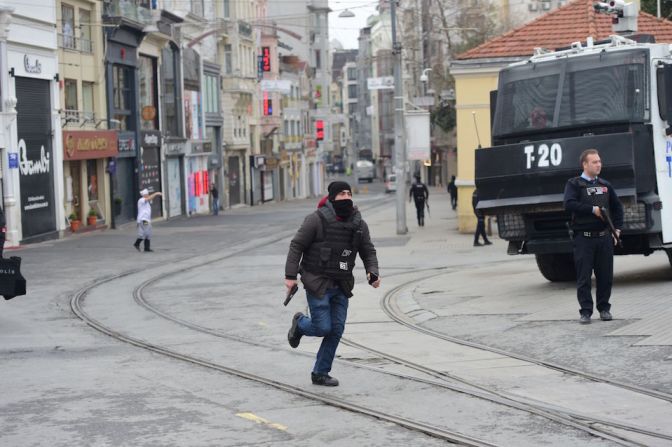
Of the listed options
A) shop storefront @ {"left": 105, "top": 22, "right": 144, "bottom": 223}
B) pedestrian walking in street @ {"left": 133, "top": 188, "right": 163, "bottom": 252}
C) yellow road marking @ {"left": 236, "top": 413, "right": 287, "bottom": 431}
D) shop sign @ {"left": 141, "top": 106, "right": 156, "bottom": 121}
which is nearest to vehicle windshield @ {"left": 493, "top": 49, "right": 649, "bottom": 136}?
yellow road marking @ {"left": 236, "top": 413, "right": 287, "bottom": 431}

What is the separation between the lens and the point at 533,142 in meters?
18.2

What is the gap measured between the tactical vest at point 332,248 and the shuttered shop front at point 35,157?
97.5 feet

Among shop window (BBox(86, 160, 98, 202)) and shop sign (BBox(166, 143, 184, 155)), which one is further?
shop sign (BBox(166, 143, 184, 155))

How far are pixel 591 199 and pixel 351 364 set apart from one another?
11.6ft

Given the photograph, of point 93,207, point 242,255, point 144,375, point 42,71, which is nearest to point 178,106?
point 93,207

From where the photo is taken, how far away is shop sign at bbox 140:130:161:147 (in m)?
56.2

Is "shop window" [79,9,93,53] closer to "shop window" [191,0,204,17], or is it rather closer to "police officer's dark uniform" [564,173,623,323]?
"shop window" [191,0,204,17]

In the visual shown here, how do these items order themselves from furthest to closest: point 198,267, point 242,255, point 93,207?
point 93,207
point 242,255
point 198,267

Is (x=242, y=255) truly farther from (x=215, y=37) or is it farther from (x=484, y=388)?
(x=215, y=37)

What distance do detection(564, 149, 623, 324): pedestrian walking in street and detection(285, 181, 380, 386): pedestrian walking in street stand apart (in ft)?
12.4

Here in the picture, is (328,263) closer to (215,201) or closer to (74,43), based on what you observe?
(74,43)

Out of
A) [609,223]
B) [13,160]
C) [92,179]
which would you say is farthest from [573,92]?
[92,179]

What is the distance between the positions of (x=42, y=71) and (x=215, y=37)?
112 feet

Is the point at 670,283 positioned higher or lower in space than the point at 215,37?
lower
